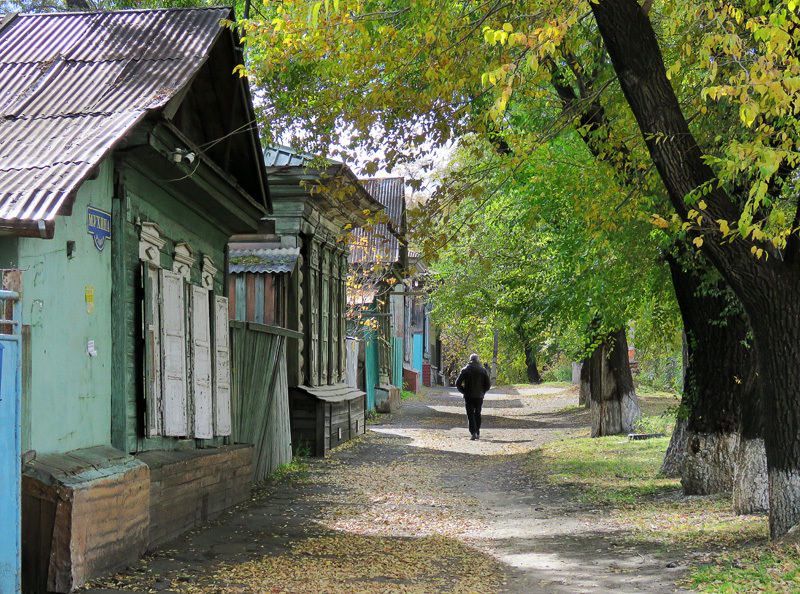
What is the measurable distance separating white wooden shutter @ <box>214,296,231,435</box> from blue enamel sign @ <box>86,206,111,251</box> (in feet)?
10.4

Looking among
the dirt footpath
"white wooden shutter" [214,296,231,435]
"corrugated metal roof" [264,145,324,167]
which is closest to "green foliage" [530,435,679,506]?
the dirt footpath

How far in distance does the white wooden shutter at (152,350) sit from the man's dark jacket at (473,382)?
40.7 ft

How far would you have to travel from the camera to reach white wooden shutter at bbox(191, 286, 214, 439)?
31.7 ft

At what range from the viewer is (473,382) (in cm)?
2036

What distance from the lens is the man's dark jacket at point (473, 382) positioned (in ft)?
66.7

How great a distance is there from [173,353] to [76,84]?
109 inches

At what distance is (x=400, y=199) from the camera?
33781 mm

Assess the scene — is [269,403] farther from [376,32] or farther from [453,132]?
[376,32]

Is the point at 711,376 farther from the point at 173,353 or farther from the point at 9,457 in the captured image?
the point at 9,457

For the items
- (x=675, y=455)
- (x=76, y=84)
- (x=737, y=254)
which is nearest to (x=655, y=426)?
(x=675, y=455)

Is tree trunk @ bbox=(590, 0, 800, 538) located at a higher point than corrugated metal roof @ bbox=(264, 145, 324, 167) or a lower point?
lower

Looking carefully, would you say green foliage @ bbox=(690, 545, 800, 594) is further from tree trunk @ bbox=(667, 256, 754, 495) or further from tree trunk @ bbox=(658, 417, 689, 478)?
tree trunk @ bbox=(658, 417, 689, 478)

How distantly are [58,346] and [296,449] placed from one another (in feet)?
30.7

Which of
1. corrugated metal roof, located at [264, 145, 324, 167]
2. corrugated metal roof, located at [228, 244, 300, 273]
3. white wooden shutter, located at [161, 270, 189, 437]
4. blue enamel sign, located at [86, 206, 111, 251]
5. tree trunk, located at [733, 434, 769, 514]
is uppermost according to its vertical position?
corrugated metal roof, located at [264, 145, 324, 167]
